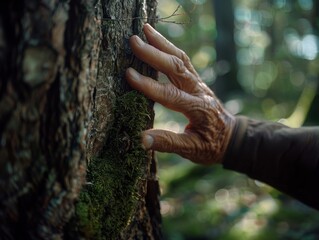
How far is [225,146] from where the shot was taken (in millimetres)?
2621

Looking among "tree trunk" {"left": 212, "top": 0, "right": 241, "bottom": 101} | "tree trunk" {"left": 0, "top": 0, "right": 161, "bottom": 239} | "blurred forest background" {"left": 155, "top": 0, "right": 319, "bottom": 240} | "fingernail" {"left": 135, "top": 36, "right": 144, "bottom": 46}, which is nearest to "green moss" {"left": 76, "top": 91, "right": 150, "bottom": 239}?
"tree trunk" {"left": 0, "top": 0, "right": 161, "bottom": 239}

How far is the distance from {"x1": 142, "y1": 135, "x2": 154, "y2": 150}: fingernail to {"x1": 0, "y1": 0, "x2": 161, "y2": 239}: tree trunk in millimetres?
224

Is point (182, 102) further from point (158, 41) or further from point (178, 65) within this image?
point (158, 41)

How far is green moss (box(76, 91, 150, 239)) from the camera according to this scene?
172cm

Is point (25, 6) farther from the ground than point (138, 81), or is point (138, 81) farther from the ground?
point (25, 6)

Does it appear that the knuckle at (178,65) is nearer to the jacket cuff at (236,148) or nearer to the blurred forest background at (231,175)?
the blurred forest background at (231,175)

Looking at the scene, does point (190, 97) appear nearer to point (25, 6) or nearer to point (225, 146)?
point (225, 146)

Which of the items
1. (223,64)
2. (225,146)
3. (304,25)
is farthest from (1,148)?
(304,25)

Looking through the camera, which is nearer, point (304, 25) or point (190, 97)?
point (190, 97)

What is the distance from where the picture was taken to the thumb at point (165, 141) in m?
2.01

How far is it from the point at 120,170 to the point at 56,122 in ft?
2.07

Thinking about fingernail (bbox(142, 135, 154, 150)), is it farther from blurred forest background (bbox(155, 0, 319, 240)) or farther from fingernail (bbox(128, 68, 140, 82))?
blurred forest background (bbox(155, 0, 319, 240))

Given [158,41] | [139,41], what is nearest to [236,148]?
[158,41]

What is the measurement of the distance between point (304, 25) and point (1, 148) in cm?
1885
